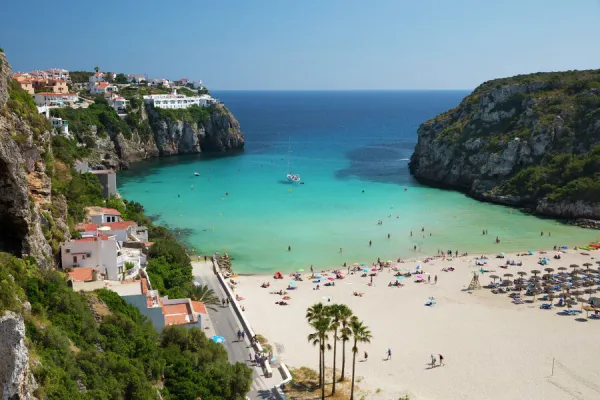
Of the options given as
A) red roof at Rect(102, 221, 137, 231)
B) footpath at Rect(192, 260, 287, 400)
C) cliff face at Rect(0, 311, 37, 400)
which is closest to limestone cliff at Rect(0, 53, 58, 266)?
red roof at Rect(102, 221, 137, 231)

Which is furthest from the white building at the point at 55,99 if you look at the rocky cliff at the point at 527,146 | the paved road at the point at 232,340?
the paved road at the point at 232,340

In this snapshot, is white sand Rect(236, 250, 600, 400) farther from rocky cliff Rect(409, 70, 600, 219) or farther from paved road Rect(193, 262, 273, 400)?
rocky cliff Rect(409, 70, 600, 219)

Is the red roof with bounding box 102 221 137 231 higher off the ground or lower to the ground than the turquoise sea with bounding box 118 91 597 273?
higher

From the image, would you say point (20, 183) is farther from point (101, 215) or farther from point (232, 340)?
point (101, 215)

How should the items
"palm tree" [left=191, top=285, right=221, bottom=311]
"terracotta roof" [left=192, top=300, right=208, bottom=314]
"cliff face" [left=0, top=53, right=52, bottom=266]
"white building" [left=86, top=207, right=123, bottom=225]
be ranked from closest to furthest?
"cliff face" [left=0, top=53, right=52, bottom=266], "terracotta roof" [left=192, top=300, right=208, bottom=314], "palm tree" [left=191, top=285, right=221, bottom=311], "white building" [left=86, top=207, right=123, bottom=225]

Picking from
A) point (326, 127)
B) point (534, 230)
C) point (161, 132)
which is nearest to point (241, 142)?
point (161, 132)

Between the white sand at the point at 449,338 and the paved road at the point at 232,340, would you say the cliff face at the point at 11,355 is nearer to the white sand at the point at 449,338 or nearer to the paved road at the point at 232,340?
the paved road at the point at 232,340

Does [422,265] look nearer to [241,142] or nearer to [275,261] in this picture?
[275,261]

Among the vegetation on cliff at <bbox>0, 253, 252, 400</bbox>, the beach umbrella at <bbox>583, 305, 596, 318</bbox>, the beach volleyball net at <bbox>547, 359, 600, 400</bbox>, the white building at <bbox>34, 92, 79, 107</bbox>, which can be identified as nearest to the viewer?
the vegetation on cliff at <bbox>0, 253, 252, 400</bbox>
